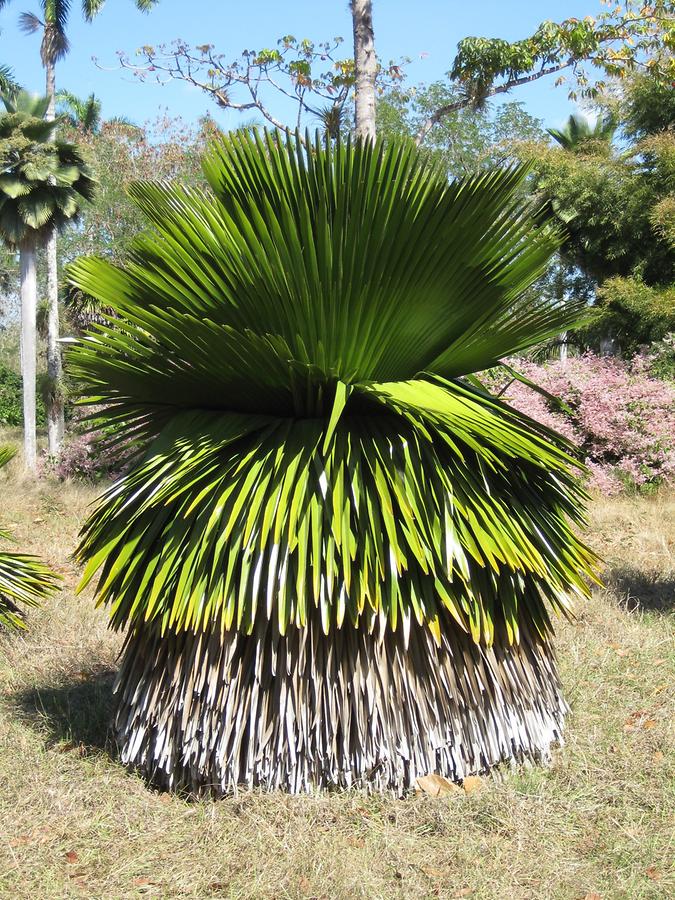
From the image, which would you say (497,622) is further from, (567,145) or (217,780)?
(567,145)

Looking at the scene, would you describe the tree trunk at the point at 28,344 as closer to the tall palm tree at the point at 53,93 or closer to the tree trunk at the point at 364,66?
the tall palm tree at the point at 53,93

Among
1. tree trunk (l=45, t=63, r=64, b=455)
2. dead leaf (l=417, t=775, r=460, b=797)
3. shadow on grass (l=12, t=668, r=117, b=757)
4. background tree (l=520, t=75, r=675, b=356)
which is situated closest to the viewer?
dead leaf (l=417, t=775, r=460, b=797)

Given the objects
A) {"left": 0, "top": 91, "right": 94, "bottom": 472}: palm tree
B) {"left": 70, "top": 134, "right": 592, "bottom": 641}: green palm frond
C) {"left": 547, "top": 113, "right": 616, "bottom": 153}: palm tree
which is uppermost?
{"left": 547, "top": 113, "right": 616, "bottom": 153}: palm tree

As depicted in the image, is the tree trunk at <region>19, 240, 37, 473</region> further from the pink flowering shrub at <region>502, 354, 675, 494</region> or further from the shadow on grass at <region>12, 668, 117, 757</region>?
the shadow on grass at <region>12, 668, 117, 757</region>

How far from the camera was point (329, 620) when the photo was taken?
140 inches

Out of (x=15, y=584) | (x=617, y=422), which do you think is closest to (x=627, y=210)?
(x=617, y=422)

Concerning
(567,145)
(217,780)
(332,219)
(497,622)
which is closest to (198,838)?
(217,780)

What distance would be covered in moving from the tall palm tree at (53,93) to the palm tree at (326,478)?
1947 cm

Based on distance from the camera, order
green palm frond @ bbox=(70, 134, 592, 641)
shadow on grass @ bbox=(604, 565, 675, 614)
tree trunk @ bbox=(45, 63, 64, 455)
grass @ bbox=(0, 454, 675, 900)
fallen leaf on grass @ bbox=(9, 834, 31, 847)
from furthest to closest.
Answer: tree trunk @ bbox=(45, 63, 64, 455) < shadow on grass @ bbox=(604, 565, 675, 614) < green palm frond @ bbox=(70, 134, 592, 641) < fallen leaf on grass @ bbox=(9, 834, 31, 847) < grass @ bbox=(0, 454, 675, 900)

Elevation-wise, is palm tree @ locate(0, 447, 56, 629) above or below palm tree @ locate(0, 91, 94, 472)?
below

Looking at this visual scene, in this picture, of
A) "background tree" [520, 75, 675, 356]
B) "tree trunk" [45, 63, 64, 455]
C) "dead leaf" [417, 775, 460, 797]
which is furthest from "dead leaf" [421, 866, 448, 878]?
"tree trunk" [45, 63, 64, 455]

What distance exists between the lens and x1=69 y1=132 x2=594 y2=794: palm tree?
3492 millimetres

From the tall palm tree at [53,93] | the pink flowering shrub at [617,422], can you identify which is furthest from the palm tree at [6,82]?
the pink flowering shrub at [617,422]

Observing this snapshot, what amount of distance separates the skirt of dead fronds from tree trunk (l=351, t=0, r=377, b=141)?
444 centimetres
